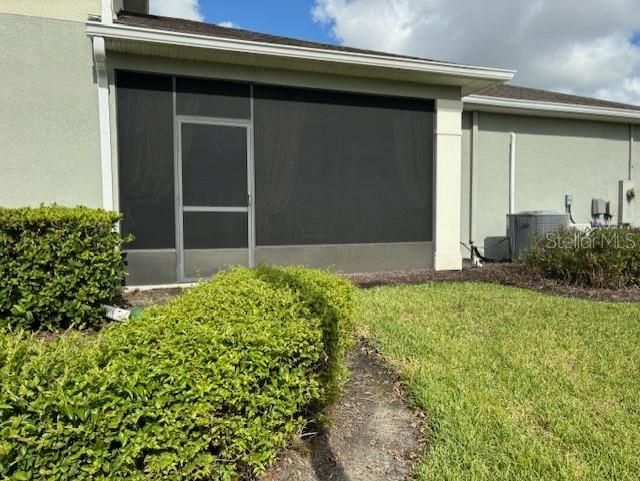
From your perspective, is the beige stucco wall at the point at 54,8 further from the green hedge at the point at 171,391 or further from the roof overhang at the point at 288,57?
the green hedge at the point at 171,391

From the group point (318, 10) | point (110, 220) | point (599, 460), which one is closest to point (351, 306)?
point (599, 460)

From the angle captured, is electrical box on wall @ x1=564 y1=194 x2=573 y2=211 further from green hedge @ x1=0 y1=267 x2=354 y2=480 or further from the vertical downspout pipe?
green hedge @ x1=0 y1=267 x2=354 y2=480

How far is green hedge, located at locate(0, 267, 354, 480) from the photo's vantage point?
143cm

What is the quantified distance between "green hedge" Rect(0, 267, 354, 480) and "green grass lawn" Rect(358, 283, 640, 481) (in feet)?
2.79

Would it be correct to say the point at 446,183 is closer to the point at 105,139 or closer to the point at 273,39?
the point at 273,39

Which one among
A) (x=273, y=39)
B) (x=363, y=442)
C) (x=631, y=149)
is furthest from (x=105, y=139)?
(x=631, y=149)

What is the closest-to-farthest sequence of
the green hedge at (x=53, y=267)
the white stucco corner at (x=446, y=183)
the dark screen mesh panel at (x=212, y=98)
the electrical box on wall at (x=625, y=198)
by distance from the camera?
the green hedge at (x=53, y=267), the dark screen mesh panel at (x=212, y=98), the white stucco corner at (x=446, y=183), the electrical box on wall at (x=625, y=198)

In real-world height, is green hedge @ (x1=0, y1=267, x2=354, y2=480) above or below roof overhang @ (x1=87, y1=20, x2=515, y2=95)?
below

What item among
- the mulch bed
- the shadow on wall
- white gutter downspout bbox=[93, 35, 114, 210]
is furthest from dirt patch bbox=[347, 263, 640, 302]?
white gutter downspout bbox=[93, 35, 114, 210]

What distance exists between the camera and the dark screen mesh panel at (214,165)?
6.43 meters

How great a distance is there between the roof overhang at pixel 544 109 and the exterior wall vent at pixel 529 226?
224 cm

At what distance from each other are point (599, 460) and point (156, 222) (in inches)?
220

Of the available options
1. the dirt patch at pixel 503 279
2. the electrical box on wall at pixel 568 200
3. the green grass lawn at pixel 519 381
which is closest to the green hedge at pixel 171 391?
the green grass lawn at pixel 519 381

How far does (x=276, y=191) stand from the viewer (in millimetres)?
6914
